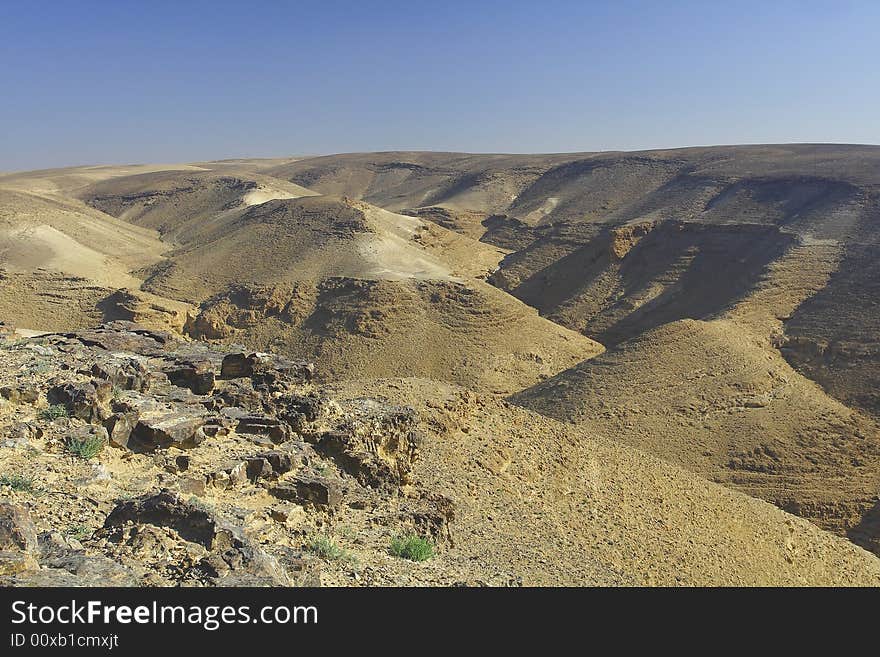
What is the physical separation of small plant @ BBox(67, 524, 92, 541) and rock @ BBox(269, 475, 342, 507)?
2165 mm

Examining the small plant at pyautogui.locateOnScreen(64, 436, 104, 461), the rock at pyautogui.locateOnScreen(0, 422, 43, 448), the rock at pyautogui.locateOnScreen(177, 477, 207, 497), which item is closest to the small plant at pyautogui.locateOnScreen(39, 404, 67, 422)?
the rock at pyautogui.locateOnScreen(0, 422, 43, 448)

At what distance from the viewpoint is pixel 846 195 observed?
37844 mm

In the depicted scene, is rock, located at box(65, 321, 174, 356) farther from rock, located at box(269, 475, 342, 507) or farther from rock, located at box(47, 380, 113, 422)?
rock, located at box(269, 475, 342, 507)

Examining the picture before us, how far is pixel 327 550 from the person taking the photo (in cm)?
659

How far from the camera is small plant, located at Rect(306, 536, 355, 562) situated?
258 inches

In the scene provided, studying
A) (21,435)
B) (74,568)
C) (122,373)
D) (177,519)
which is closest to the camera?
(74,568)

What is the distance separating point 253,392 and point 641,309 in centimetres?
2722

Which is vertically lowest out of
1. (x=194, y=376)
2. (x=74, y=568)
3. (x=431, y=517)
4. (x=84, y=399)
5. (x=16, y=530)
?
(x=431, y=517)

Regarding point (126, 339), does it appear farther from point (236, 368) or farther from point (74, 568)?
point (74, 568)

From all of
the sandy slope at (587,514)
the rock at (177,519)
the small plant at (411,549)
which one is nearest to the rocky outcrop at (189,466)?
the rock at (177,519)

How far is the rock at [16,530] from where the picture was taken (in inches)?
196

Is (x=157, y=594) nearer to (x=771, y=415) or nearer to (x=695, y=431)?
(x=695, y=431)

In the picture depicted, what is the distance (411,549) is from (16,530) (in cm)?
342

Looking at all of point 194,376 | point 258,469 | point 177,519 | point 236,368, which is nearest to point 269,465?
point 258,469
